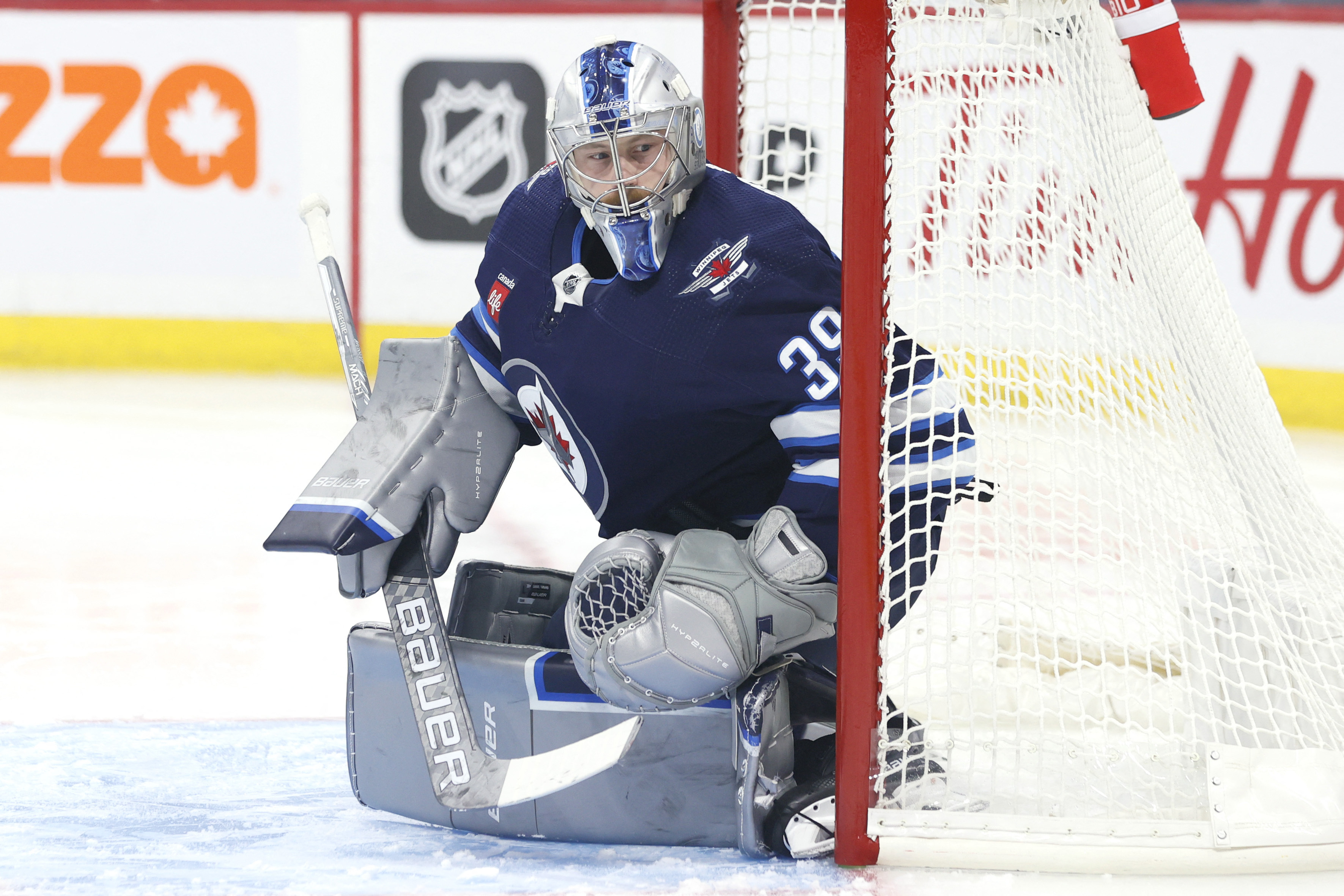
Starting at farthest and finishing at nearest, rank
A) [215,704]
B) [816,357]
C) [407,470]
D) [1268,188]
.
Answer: [1268,188]
[215,704]
[407,470]
[816,357]

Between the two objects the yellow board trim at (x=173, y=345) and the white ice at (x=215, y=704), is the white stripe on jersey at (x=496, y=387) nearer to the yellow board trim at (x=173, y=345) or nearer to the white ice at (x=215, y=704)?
the white ice at (x=215, y=704)

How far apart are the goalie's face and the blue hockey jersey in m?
0.07

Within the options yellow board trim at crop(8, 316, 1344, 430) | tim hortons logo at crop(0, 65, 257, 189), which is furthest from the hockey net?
tim hortons logo at crop(0, 65, 257, 189)

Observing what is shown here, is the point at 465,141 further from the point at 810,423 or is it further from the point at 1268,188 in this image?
the point at 810,423

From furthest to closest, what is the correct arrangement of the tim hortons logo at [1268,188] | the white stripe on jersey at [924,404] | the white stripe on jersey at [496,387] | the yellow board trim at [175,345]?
1. the yellow board trim at [175,345]
2. the tim hortons logo at [1268,188]
3. the white stripe on jersey at [496,387]
4. the white stripe on jersey at [924,404]

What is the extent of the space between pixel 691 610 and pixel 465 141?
4.83 meters

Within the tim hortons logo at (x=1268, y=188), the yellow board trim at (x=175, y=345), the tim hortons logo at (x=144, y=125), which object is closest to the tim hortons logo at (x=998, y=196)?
the tim hortons logo at (x=1268, y=188)

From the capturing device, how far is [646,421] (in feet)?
5.76

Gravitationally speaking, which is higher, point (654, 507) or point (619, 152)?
point (619, 152)

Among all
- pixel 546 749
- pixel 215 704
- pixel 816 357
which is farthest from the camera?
pixel 215 704

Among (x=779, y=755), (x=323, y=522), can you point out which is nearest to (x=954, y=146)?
(x=779, y=755)

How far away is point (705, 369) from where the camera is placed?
67.4 inches

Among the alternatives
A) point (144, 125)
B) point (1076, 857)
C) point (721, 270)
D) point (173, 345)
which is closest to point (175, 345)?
point (173, 345)

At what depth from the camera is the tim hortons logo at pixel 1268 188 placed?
17.9 feet
